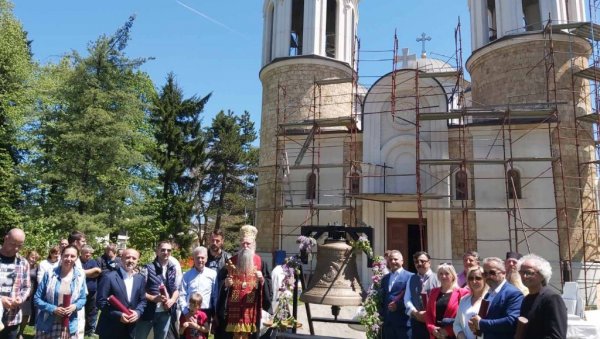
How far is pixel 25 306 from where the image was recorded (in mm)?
6727

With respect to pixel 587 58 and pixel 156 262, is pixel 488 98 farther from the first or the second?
pixel 156 262

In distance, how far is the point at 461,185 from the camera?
15.1 metres

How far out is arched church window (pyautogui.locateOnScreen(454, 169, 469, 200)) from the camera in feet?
49.1

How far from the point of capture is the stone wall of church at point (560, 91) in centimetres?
1384

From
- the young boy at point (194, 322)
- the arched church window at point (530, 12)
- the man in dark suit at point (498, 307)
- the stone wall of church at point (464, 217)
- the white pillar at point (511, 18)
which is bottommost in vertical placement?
the young boy at point (194, 322)

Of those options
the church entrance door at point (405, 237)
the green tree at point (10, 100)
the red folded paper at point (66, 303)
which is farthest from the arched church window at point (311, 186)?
the green tree at point (10, 100)

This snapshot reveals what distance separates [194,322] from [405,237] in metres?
11.9

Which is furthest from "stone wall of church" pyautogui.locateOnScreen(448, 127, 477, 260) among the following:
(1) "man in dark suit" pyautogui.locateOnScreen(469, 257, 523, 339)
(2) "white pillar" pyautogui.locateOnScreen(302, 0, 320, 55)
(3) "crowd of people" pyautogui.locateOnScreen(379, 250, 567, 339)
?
(1) "man in dark suit" pyautogui.locateOnScreen(469, 257, 523, 339)

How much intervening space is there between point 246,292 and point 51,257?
142 inches

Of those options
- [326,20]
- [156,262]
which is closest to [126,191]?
[326,20]

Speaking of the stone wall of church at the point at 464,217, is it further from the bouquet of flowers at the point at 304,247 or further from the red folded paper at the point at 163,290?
the red folded paper at the point at 163,290

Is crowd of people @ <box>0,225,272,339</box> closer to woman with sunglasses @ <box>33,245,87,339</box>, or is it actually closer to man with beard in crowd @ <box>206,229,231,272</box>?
woman with sunglasses @ <box>33,245,87,339</box>

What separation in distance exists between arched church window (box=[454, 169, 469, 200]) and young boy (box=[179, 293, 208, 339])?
11.7 metres

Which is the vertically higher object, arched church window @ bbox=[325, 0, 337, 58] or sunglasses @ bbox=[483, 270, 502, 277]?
arched church window @ bbox=[325, 0, 337, 58]
